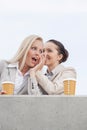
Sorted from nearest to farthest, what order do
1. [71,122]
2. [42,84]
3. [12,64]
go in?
1. [71,122]
2. [42,84]
3. [12,64]

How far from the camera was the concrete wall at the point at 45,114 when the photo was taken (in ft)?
8.91

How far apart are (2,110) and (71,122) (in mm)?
491

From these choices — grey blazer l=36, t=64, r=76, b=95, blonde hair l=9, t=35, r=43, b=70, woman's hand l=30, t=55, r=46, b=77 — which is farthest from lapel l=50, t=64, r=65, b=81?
blonde hair l=9, t=35, r=43, b=70

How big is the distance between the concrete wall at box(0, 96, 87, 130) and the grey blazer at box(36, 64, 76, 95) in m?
0.51

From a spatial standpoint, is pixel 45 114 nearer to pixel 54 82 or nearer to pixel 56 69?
pixel 54 82

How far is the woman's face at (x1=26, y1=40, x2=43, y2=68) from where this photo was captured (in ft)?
11.9

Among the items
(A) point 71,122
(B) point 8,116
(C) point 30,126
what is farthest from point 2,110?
(A) point 71,122

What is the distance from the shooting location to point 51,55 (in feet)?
12.5

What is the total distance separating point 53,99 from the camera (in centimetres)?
273

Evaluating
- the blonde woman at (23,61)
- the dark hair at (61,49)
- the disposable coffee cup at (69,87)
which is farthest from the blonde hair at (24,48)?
the disposable coffee cup at (69,87)

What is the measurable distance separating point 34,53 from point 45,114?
102 centimetres

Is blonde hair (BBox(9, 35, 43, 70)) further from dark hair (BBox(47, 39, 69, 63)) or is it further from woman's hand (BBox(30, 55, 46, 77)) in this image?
dark hair (BBox(47, 39, 69, 63))

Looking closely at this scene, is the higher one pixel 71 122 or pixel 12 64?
pixel 12 64

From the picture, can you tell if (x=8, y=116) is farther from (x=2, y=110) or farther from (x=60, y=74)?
(x=60, y=74)
